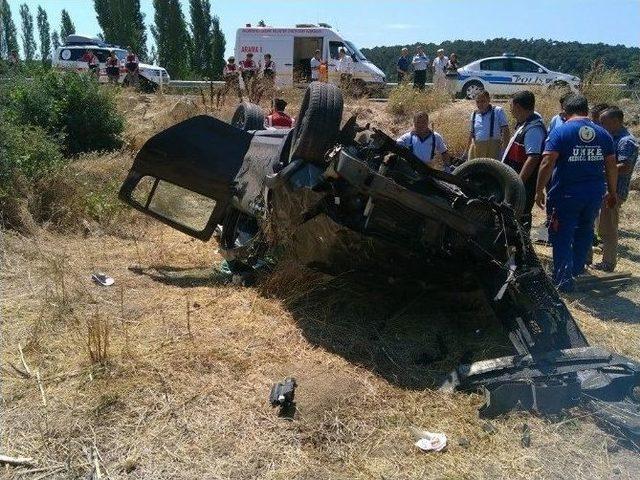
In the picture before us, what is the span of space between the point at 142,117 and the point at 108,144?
10.1ft

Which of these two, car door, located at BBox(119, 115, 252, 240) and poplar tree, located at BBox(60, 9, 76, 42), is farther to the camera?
poplar tree, located at BBox(60, 9, 76, 42)

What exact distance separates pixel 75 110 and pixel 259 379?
942 centimetres

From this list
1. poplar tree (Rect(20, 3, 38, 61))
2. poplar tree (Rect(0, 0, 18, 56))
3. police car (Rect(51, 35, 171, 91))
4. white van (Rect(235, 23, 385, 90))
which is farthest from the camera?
poplar tree (Rect(20, 3, 38, 61))

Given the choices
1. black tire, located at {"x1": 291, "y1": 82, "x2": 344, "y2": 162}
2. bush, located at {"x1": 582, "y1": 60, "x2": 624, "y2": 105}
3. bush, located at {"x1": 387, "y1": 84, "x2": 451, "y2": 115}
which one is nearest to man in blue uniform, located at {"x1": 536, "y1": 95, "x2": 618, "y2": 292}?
black tire, located at {"x1": 291, "y1": 82, "x2": 344, "y2": 162}

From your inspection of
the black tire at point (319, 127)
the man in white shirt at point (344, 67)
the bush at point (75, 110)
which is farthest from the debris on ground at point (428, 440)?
the man in white shirt at point (344, 67)

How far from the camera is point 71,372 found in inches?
140

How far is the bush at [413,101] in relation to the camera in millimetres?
14773

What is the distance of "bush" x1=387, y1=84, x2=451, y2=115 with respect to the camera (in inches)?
582

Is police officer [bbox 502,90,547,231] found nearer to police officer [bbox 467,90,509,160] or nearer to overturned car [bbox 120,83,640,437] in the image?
police officer [bbox 467,90,509,160]

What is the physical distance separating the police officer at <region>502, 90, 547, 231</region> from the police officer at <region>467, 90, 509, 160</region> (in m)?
0.77

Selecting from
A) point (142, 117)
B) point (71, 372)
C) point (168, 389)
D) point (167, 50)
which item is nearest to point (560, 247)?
point (168, 389)

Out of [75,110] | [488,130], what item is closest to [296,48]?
[75,110]

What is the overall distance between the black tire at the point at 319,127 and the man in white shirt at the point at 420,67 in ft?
43.5

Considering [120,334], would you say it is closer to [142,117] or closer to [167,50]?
[142,117]
